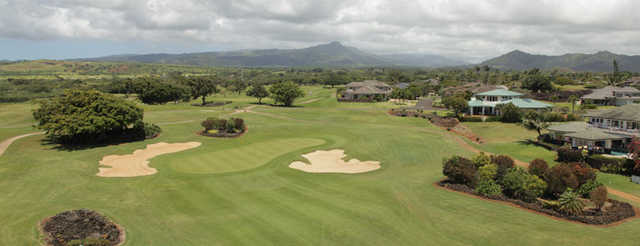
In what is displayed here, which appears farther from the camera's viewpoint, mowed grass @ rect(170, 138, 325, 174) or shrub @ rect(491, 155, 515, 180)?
mowed grass @ rect(170, 138, 325, 174)

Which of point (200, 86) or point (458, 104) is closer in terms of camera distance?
point (458, 104)

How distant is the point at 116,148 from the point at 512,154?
176ft

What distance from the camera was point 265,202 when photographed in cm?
2680

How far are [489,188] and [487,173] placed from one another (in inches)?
75.1

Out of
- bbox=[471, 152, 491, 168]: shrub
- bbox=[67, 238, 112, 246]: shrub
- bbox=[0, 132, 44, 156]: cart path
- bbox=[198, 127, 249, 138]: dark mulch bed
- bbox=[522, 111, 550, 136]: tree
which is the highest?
bbox=[522, 111, 550, 136]: tree

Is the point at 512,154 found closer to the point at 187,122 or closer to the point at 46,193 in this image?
the point at 46,193

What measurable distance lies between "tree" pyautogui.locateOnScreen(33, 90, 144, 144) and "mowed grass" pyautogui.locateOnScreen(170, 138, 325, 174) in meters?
14.2

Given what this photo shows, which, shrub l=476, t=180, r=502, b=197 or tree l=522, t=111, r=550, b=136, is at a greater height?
tree l=522, t=111, r=550, b=136

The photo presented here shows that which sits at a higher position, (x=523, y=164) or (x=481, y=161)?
(x=481, y=161)

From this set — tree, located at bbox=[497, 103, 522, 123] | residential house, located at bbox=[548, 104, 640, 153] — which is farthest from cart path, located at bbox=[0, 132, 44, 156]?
tree, located at bbox=[497, 103, 522, 123]

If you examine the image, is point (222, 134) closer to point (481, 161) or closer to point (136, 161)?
point (136, 161)

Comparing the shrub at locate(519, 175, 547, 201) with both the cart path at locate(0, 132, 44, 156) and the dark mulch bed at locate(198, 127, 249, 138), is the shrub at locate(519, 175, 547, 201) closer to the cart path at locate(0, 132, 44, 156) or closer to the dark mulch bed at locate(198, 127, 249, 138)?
the dark mulch bed at locate(198, 127, 249, 138)

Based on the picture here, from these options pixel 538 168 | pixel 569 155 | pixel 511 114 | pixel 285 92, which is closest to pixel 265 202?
pixel 538 168

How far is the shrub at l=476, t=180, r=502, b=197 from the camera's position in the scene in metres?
28.3
